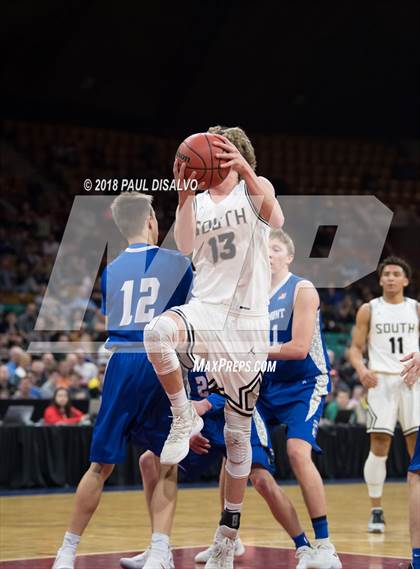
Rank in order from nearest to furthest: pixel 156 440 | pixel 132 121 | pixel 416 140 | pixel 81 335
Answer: pixel 156 440
pixel 81 335
pixel 132 121
pixel 416 140

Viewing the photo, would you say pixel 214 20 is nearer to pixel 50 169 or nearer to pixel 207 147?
pixel 50 169

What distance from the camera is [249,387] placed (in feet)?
18.9

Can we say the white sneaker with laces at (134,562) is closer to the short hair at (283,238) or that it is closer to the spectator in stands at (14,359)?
the short hair at (283,238)

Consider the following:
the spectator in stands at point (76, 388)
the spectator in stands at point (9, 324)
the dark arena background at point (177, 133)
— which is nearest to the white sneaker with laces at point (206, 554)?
the dark arena background at point (177, 133)

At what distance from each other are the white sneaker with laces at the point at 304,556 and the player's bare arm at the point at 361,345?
308 centimetres

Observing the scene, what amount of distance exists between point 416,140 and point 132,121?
744 cm

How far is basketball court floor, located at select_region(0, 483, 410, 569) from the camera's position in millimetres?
6824

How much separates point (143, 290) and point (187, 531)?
10.1ft

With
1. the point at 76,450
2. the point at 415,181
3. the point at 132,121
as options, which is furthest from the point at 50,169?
the point at 76,450

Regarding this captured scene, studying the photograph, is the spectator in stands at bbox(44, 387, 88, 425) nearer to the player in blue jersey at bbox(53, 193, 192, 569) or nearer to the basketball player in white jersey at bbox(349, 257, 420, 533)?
the basketball player in white jersey at bbox(349, 257, 420, 533)

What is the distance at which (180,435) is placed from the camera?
5.66 meters

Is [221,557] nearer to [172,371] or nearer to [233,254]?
[172,371]

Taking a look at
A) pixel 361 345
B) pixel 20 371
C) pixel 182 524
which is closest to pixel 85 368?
pixel 20 371

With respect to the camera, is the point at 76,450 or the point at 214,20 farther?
the point at 214,20
